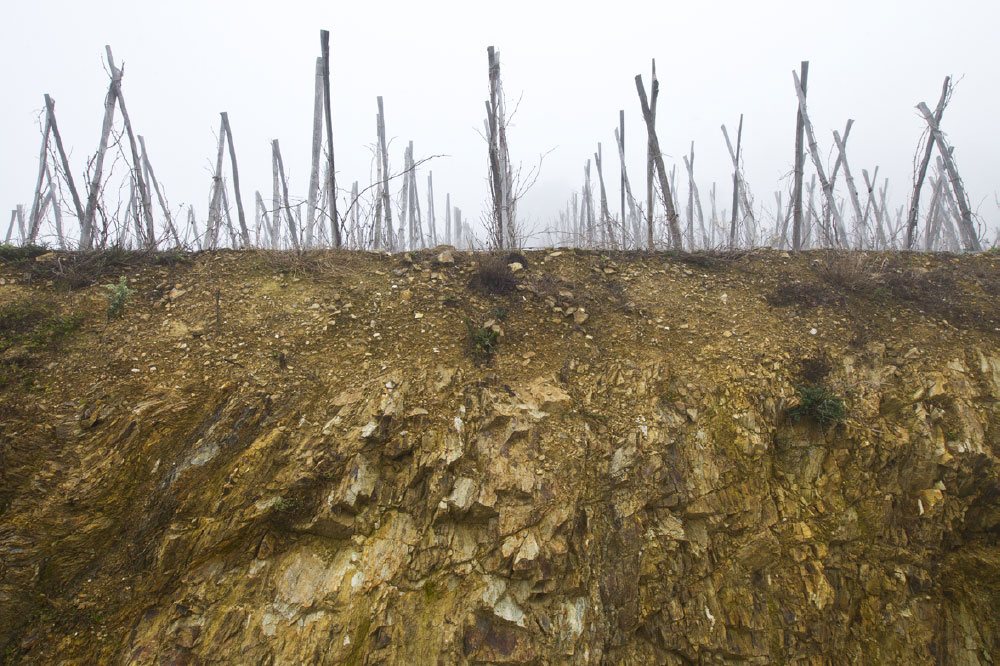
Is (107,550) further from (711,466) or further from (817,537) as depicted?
(817,537)

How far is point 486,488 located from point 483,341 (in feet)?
5.15

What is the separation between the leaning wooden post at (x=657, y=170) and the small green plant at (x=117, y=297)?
23.0ft

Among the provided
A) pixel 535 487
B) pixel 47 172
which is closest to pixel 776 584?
pixel 535 487

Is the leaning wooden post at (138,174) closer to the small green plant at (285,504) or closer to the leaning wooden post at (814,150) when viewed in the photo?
the small green plant at (285,504)

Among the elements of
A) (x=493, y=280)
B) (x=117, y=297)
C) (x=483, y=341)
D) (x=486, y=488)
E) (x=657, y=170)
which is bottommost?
(x=486, y=488)

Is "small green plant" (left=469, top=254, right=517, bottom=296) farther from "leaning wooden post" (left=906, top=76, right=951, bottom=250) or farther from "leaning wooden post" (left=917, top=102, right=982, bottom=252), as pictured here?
"leaning wooden post" (left=917, top=102, right=982, bottom=252)

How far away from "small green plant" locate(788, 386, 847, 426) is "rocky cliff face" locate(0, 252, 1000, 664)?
0.05 metres

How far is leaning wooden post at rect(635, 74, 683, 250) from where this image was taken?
6.87 m

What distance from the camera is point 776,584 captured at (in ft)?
11.3

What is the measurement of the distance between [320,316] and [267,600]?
2695 millimetres

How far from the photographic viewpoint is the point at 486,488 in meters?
3.50

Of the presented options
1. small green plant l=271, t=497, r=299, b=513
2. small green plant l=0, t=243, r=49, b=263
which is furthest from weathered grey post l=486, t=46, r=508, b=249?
small green plant l=0, t=243, r=49, b=263

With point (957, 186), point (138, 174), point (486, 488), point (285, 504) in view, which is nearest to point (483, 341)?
point (486, 488)

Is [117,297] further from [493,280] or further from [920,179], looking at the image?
[920,179]
